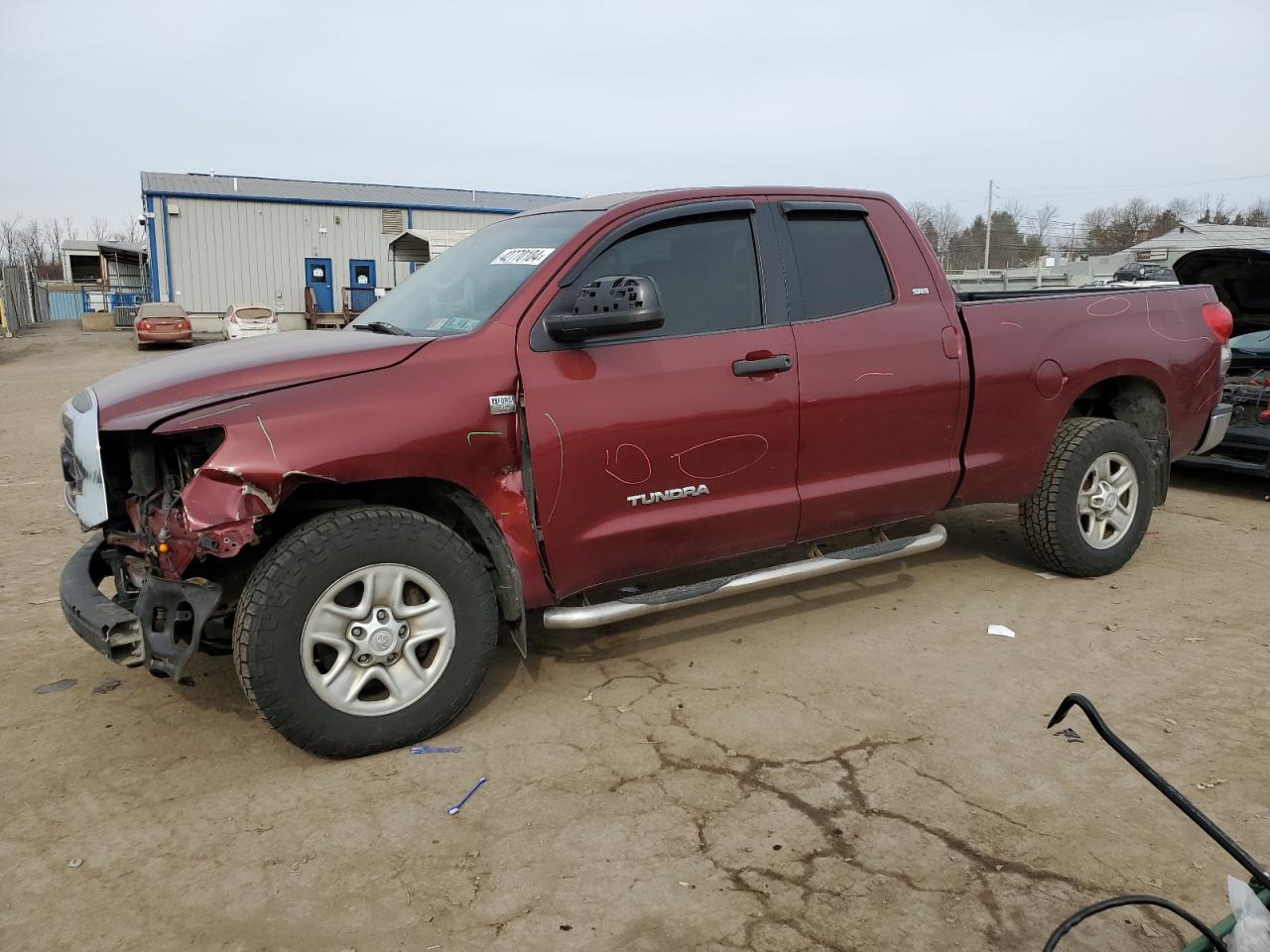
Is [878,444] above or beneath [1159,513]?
above

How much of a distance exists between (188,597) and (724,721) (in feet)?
6.35

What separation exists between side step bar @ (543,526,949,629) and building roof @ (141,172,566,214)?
29448mm

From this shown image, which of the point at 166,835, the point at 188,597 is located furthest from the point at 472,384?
the point at 166,835

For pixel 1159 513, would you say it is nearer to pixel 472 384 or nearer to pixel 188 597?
pixel 472 384

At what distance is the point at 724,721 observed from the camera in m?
3.61

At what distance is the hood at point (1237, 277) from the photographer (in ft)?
22.2

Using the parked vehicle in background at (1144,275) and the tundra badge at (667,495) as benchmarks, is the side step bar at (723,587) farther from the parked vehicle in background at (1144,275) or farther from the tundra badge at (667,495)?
the parked vehicle in background at (1144,275)

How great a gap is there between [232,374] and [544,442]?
1.09m

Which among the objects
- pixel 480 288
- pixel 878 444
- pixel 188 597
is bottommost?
pixel 188 597

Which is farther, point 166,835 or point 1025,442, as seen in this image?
point 1025,442

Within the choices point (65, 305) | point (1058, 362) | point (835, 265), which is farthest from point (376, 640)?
point (65, 305)

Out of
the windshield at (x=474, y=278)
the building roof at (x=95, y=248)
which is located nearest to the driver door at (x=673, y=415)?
the windshield at (x=474, y=278)

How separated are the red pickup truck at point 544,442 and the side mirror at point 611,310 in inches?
0.4

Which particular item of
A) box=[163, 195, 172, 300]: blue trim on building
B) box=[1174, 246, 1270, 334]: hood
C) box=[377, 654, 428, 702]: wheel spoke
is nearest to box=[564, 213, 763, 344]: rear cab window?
box=[377, 654, 428, 702]: wheel spoke
